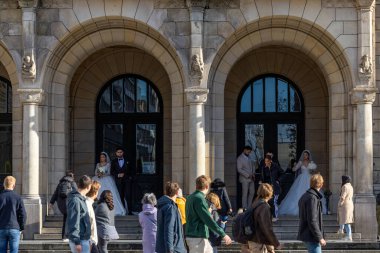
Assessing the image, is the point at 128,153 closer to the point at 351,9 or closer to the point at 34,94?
the point at 34,94

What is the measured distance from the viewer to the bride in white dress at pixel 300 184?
88.3ft

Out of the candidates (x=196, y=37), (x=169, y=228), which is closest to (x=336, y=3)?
(x=196, y=37)

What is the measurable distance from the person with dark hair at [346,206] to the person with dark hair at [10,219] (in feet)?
28.1

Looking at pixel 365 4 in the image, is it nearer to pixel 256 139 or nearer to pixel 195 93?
pixel 195 93

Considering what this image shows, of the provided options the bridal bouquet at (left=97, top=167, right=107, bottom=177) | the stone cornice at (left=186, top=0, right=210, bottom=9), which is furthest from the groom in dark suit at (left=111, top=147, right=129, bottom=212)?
the stone cornice at (left=186, top=0, right=210, bottom=9)

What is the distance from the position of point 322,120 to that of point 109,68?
629 cm

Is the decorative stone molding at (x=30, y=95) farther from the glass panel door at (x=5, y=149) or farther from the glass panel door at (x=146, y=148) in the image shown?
the glass panel door at (x=146, y=148)

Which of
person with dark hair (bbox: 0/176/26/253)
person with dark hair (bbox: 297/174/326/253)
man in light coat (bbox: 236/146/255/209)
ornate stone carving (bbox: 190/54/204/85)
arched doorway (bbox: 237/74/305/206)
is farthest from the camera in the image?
arched doorway (bbox: 237/74/305/206)

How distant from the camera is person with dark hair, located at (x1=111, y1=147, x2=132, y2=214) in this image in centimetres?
2684

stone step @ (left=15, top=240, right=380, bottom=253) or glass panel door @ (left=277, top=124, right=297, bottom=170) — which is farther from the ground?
glass panel door @ (left=277, top=124, right=297, bottom=170)

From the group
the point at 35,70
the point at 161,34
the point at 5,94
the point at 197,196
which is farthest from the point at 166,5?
the point at 197,196

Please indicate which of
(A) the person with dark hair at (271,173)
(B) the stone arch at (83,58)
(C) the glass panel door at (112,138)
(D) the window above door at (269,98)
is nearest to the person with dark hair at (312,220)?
(A) the person with dark hair at (271,173)

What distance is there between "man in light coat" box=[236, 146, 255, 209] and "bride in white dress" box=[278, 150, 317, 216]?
95 cm

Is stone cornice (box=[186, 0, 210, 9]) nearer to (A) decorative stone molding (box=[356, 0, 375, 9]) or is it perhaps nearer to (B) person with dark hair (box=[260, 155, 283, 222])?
(A) decorative stone molding (box=[356, 0, 375, 9])
